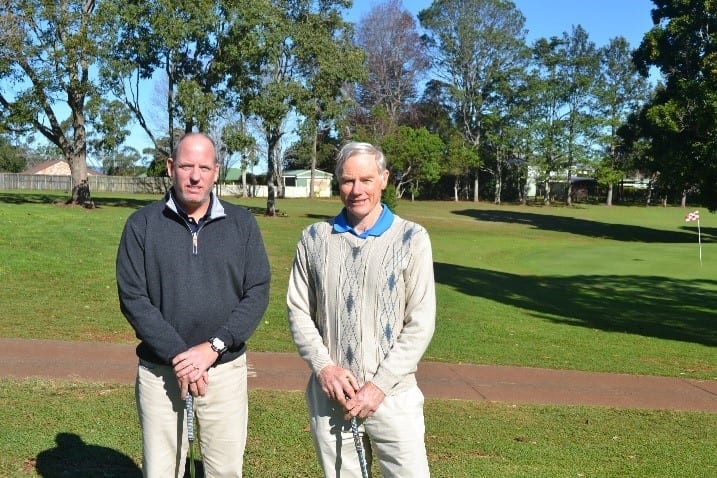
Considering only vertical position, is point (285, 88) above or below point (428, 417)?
above

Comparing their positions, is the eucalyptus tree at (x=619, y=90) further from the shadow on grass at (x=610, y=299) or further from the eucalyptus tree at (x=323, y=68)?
Result: the shadow on grass at (x=610, y=299)

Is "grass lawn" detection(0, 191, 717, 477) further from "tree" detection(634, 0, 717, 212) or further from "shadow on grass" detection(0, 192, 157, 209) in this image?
"shadow on grass" detection(0, 192, 157, 209)

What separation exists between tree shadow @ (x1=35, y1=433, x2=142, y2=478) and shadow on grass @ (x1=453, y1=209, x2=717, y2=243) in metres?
36.0

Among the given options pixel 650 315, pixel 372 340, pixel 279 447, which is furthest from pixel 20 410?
pixel 650 315

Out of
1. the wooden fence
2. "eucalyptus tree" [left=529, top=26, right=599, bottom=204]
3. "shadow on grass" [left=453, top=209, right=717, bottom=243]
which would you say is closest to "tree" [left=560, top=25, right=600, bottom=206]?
"eucalyptus tree" [left=529, top=26, right=599, bottom=204]

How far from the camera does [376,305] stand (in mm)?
3221

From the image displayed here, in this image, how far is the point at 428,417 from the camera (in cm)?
610

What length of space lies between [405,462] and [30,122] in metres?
35.2

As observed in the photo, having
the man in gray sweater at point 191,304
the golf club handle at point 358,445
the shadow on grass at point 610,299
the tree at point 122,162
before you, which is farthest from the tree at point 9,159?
the golf club handle at point 358,445

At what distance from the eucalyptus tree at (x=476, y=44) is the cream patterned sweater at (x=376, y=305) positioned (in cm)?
6968

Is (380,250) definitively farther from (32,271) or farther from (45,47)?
(45,47)

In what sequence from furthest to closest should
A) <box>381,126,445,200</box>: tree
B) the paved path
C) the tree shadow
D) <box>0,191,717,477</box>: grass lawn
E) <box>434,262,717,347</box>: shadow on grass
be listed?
<box>381,126,445,200</box>: tree < <box>434,262,717,347</box>: shadow on grass < the paved path < <box>0,191,717,477</box>: grass lawn < the tree shadow

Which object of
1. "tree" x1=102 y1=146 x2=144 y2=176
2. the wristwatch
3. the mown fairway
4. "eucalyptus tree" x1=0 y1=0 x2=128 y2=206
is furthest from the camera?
"tree" x1=102 y1=146 x2=144 y2=176

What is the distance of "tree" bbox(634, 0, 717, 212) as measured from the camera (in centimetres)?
3344
